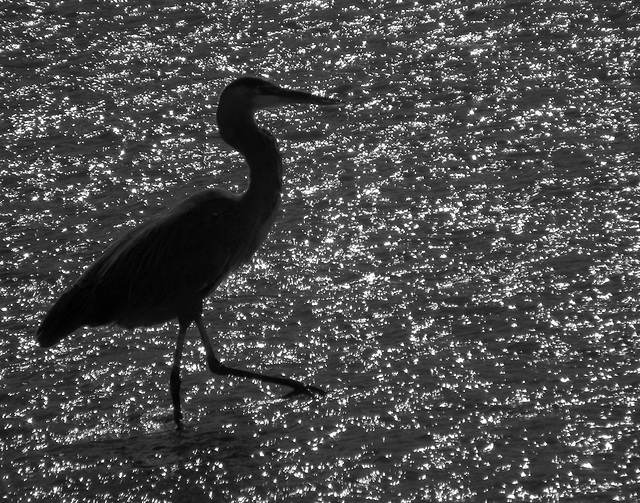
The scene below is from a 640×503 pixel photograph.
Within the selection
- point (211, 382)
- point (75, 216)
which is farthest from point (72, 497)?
point (75, 216)

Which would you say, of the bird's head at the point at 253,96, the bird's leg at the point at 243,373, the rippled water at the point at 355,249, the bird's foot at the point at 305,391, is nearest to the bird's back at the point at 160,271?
the bird's leg at the point at 243,373

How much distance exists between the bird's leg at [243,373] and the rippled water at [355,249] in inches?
3.0

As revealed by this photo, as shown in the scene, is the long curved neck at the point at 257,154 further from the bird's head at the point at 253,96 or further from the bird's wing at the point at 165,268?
the bird's wing at the point at 165,268

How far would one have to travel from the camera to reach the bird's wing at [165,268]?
669 centimetres

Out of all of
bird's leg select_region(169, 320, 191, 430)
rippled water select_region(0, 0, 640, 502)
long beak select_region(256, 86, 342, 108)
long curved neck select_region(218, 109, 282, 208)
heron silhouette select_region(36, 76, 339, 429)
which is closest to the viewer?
rippled water select_region(0, 0, 640, 502)

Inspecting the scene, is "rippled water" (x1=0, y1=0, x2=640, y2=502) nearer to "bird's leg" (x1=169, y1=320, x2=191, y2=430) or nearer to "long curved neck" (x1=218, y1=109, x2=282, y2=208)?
"bird's leg" (x1=169, y1=320, x2=191, y2=430)

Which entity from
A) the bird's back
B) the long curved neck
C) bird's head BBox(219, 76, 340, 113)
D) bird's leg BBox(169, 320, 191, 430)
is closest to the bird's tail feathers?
the bird's back

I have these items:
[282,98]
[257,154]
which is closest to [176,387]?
[257,154]

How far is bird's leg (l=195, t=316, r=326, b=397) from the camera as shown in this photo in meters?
6.57

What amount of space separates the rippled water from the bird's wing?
0.42 meters

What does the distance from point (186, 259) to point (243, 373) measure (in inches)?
25.4

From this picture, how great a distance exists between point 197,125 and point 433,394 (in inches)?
156

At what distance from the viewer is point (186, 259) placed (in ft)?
22.1

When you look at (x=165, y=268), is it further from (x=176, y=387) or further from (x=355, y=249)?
(x=355, y=249)
